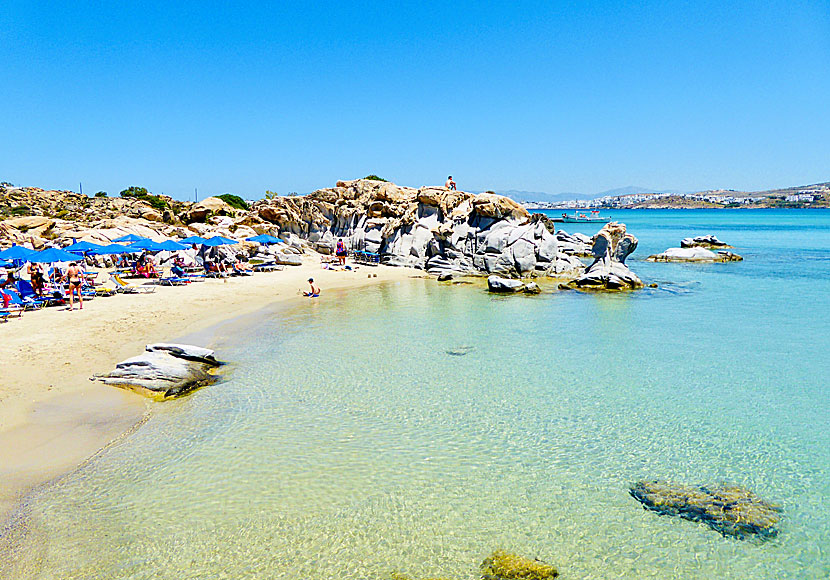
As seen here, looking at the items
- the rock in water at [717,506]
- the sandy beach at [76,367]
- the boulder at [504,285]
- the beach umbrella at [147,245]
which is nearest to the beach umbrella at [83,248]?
the beach umbrella at [147,245]

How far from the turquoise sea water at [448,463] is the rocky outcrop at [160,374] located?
54 cm

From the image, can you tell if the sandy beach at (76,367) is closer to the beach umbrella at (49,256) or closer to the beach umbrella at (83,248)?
the beach umbrella at (49,256)

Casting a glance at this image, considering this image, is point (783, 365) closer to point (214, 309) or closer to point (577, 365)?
point (577, 365)

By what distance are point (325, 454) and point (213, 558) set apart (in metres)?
2.60

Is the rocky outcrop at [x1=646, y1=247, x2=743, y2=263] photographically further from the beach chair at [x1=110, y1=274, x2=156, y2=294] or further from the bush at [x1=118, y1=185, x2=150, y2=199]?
the bush at [x1=118, y1=185, x2=150, y2=199]

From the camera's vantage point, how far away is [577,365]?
12781 mm

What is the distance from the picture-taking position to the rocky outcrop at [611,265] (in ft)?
80.9

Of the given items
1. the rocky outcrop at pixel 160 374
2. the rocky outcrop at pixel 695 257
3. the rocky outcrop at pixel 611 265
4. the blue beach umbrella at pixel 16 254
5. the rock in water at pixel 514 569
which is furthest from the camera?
the rocky outcrop at pixel 695 257

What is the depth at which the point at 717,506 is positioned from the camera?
651 cm

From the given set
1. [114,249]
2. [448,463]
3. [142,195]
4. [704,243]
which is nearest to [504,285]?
[448,463]

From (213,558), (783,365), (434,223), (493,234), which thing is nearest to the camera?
(213,558)

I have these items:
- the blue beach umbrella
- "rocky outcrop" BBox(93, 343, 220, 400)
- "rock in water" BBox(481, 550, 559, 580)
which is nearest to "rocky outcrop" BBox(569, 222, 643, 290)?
"rocky outcrop" BBox(93, 343, 220, 400)

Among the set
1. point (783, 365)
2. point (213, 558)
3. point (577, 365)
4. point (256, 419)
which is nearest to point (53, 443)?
point (256, 419)

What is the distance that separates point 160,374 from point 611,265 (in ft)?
71.3
